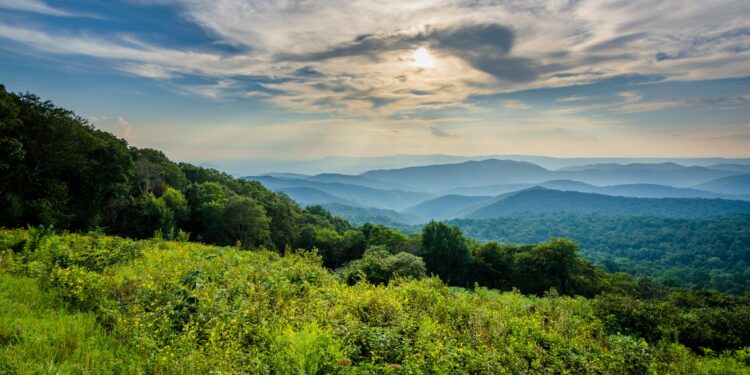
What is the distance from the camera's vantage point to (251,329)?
264 inches

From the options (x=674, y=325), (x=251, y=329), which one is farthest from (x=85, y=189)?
(x=674, y=325)

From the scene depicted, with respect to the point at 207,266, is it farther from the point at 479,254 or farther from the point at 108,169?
the point at 479,254

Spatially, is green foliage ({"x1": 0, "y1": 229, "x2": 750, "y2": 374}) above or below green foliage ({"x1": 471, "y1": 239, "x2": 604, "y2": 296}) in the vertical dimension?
above

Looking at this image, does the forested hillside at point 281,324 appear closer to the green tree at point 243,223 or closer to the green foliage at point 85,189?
the green foliage at point 85,189

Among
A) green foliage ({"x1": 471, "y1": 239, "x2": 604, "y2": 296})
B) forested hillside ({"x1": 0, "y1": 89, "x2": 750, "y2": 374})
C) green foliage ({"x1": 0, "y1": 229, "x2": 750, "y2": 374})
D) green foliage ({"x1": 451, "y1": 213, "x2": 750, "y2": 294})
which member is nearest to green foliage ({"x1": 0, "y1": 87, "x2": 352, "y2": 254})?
forested hillside ({"x1": 0, "y1": 89, "x2": 750, "y2": 374})

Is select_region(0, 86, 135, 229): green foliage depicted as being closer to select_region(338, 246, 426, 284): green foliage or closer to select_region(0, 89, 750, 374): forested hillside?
select_region(0, 89, 750, 374): forested hillside

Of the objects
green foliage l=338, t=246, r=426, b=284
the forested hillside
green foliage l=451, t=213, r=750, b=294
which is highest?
the forested hillside

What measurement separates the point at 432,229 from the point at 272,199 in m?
32.4

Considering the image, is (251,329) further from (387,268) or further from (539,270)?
(539,270)

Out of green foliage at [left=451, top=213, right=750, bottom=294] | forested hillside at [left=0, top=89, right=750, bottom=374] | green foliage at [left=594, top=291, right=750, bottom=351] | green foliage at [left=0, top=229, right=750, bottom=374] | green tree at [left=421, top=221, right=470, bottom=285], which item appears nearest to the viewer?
green foliage at [left=0, top=229, right=750, bottom=374]

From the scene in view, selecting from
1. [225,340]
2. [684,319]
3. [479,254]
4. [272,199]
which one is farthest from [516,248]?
[225,340]

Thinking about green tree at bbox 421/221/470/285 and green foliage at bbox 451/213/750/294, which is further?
green foliage at bbox 451/213/750/294

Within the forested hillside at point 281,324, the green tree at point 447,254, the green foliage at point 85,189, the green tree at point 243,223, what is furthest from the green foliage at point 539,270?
the green foliage at point 85,189

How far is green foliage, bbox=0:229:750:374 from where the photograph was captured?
562 cm
